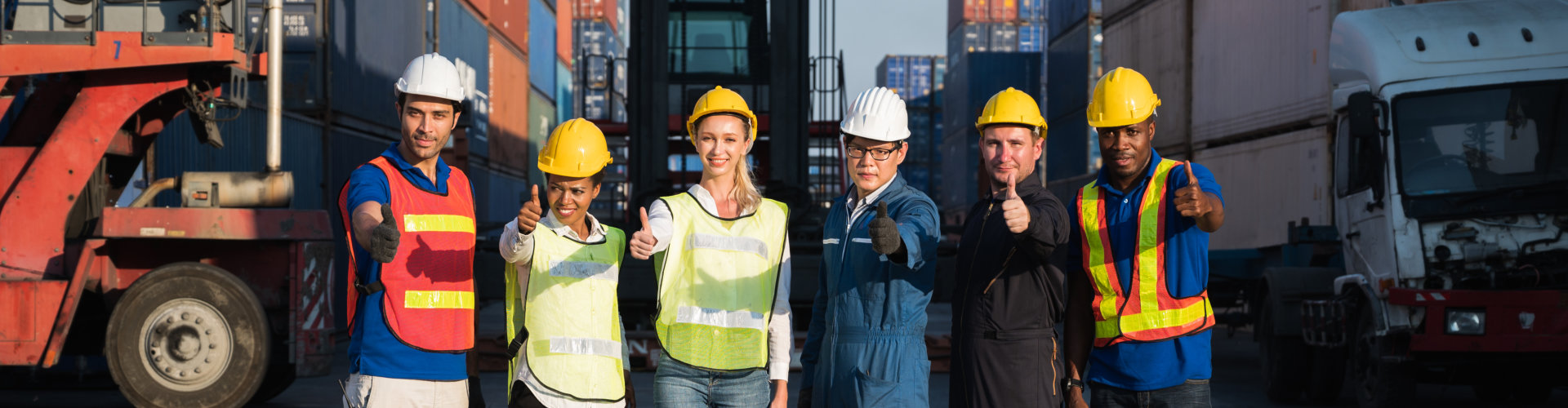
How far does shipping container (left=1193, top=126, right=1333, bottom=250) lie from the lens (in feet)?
42.5

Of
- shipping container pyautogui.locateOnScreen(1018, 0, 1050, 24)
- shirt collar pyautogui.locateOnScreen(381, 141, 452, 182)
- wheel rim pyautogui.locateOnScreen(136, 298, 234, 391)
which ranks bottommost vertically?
wheel rim pyautogui.locateOnScreen(136, 298, 234, 391)

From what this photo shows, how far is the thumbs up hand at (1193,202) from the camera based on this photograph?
3297 millimetres

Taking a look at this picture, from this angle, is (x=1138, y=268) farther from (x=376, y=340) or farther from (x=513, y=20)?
(x=513, y=20)

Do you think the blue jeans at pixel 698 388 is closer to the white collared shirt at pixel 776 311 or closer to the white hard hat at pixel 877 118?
the white collared shirt at pixel 776 311

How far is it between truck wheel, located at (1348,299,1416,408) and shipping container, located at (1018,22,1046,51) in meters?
35.0

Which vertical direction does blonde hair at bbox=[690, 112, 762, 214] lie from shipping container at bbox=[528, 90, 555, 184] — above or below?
below

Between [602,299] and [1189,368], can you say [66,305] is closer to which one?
[602,299]

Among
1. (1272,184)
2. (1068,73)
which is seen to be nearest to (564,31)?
(1068,73)

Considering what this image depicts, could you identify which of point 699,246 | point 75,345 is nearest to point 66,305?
point 75,345

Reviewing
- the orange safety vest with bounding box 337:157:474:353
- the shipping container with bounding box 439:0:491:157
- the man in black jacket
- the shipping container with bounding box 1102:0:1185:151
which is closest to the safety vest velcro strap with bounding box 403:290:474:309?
the orange safety vest with bounding box 337:157:474:353

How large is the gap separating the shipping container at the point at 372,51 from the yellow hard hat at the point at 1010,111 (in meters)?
12.6

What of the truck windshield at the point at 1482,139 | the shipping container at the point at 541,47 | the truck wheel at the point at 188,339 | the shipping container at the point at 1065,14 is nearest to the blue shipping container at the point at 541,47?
the shipping container at the point at 541,47

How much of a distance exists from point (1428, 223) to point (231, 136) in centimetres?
1055

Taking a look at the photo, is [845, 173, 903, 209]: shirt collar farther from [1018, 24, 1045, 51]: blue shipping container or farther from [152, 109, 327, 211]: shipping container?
[1018, 24, 1045, 51]: blue shipping container
